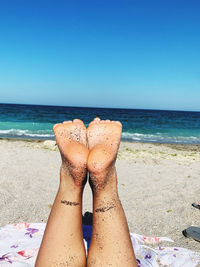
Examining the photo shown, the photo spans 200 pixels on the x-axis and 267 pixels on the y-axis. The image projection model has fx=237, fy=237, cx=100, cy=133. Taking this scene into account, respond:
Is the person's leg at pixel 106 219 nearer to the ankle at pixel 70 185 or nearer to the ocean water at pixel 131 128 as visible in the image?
the ankle at pixel 70 185

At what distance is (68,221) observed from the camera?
1.44m

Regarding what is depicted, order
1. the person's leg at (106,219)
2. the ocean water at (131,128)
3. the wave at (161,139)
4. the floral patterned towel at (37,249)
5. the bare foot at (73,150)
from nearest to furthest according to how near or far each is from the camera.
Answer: the person's leg at (106,219), the bare foot at (73,150), the floral patterned towel at (37,249), the wave at (161,139), the ocean water at (131,128)

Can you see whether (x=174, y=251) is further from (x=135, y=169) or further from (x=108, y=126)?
(x=135, y=169)

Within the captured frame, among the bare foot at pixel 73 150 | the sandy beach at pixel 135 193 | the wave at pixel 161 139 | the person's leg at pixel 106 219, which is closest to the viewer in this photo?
the person's leg at pixel 106 219

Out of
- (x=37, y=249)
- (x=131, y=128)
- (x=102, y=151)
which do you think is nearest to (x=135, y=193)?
(x=37, y=249)

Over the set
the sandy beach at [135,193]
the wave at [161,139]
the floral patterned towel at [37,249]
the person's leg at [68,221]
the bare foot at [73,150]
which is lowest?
the wave at [161,139]

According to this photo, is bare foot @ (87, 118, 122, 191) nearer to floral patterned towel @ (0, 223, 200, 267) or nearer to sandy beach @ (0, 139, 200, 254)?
floral patterned towel @ (0, 223, 200, 267)

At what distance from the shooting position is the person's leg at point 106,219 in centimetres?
138

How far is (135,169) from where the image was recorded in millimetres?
5695

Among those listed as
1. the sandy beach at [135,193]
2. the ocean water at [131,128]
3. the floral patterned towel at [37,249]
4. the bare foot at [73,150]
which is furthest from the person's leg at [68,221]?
the ocean water at [131,128]

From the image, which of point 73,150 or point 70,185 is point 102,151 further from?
point 70,185

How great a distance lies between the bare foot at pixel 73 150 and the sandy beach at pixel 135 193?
1551mm

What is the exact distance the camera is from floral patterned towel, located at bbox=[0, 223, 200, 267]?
6.21 feet

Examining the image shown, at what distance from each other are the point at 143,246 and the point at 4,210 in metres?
1.84
